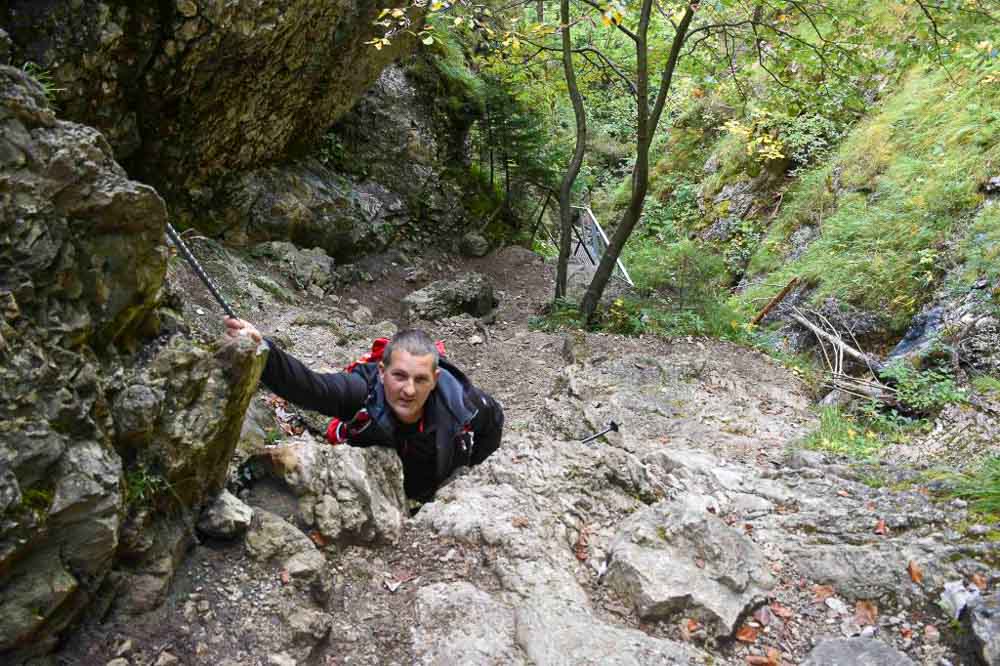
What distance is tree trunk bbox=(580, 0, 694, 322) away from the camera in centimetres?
850

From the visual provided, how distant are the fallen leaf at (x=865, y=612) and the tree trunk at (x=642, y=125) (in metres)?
6.97

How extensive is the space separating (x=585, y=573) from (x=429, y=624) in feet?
3.28

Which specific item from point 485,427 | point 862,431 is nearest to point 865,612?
point 485,427

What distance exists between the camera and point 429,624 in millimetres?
2717

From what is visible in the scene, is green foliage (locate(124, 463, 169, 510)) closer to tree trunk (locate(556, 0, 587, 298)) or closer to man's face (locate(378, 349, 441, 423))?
man's face (locate(378, 349, 441, 423))

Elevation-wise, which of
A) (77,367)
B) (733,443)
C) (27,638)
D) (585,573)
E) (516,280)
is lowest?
(516,280)

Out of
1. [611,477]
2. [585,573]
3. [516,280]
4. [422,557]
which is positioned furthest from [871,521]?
[516,280]

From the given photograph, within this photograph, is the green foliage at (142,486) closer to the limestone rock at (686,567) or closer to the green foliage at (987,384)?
the limestone rock at (686,567)

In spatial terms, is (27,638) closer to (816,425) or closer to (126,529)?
(126,529)

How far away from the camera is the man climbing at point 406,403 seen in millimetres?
3352

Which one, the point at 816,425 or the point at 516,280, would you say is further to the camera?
the point at 516,280

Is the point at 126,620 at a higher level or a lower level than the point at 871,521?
lower

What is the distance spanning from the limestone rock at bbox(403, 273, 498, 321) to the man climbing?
20.2ft

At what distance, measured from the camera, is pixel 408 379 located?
3.43 meters
